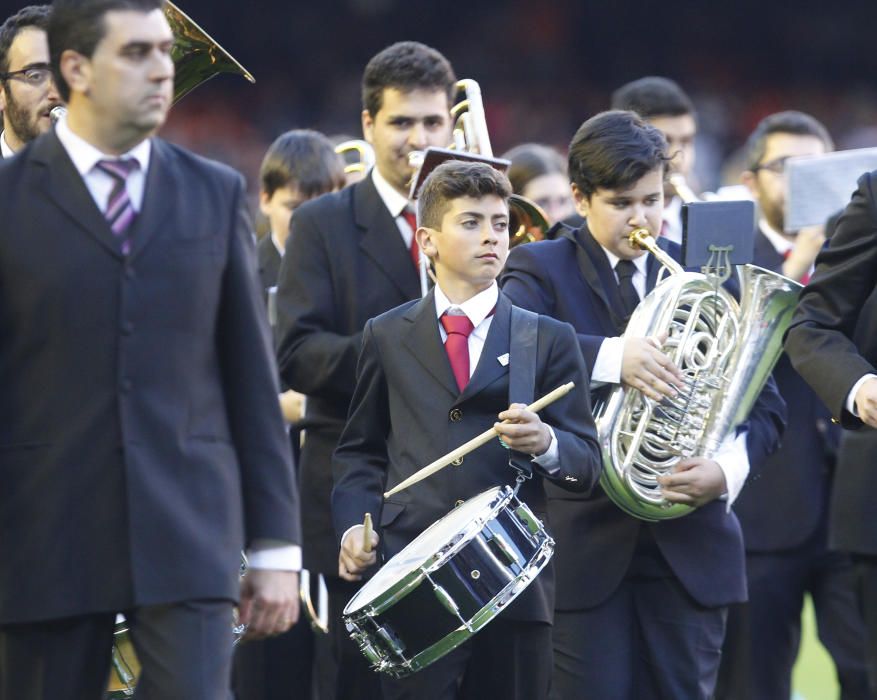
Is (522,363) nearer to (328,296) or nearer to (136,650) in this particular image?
(328,296)

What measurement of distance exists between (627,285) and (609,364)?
0.43 metres

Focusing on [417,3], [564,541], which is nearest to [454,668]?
[564,541]

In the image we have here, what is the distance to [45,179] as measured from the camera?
11.5 feet

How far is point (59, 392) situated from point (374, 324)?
148 centimetres

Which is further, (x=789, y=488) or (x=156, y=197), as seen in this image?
(x=789, y=488)

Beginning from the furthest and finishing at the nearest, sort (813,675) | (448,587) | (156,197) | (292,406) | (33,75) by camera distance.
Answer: (813,675), (292,406), (33,75), (448,587), (156,197)

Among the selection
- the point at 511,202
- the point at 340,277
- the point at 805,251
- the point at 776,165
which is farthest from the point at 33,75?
the point at 776,165

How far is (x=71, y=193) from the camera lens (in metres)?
3.48

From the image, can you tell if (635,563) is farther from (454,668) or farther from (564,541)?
(454,668)

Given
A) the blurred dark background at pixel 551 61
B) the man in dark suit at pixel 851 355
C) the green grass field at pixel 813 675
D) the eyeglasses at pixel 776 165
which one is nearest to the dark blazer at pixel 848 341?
the man in dark suit at pixel 851 355

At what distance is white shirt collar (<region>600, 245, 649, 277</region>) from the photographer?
5250 millimetres

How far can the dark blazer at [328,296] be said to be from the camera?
5.65m

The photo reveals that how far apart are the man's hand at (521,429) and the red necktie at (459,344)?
323mm

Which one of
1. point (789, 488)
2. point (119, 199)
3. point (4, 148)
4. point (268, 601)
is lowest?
point (789, 488)
